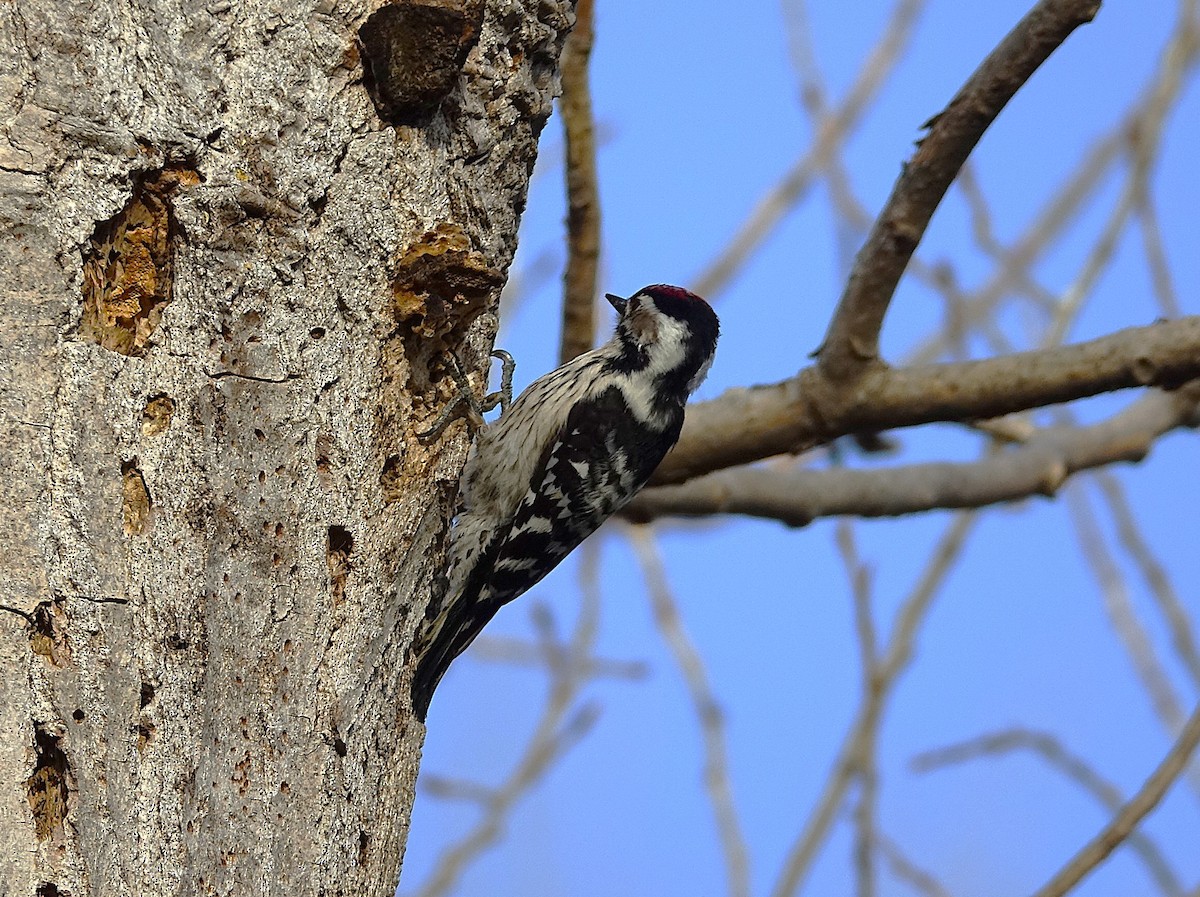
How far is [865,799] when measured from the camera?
3.41 meters

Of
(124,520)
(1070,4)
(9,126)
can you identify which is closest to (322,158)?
(9,126)

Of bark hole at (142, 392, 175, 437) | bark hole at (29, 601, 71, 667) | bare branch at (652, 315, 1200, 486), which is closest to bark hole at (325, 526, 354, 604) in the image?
bark hole at (142, 392, 175, 437)

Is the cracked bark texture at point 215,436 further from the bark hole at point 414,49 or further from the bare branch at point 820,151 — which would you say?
the bare branch at point 820,151

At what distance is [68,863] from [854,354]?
216 centimetres

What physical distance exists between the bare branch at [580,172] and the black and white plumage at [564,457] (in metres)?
0.22

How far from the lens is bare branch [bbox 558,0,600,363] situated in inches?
132

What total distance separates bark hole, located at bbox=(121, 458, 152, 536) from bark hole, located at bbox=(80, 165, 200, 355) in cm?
18

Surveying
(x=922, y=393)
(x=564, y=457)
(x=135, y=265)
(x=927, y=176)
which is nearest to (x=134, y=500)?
(x=135, y=265)

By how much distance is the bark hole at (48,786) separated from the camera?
168cm

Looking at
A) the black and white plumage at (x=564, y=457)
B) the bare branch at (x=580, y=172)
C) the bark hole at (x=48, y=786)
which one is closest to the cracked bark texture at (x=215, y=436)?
the bark hole at (x=48, y=786)

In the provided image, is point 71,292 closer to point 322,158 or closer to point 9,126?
point 9,126

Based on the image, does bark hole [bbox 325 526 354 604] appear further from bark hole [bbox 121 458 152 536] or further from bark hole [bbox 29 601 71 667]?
bark hole [bbox 29 601 71 667]

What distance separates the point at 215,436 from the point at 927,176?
1787mm

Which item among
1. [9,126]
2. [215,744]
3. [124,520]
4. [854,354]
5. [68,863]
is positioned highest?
[854,354]
